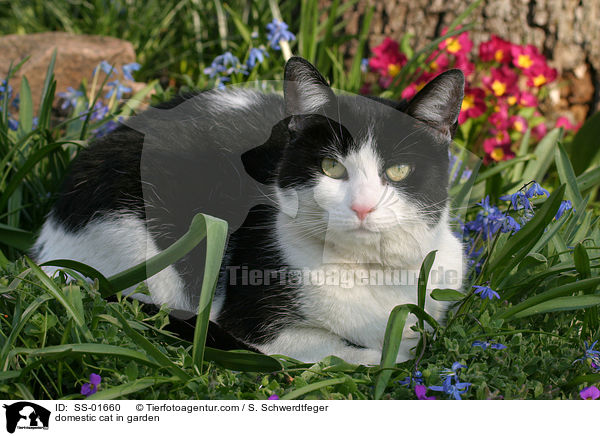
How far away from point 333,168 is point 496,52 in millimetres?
2215

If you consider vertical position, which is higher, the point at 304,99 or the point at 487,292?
the point at 304,99

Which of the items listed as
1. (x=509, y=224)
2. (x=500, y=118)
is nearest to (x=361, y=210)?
(x=509, y=224)

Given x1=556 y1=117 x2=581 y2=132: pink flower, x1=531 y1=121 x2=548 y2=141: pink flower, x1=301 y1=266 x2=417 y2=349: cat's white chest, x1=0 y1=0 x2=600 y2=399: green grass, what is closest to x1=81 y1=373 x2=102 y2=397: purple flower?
x1=0 y1=0 x2=600 y2=399: green grass

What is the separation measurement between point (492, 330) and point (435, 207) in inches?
15.4

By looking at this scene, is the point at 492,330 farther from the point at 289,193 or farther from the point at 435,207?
the point at 289,193

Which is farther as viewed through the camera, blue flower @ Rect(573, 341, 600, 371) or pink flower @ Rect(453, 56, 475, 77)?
pink flower @ Rect(453, 56, 475, 77)

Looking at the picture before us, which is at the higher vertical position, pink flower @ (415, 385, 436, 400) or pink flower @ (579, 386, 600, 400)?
pink flower @ (579, 386, 600, 400)

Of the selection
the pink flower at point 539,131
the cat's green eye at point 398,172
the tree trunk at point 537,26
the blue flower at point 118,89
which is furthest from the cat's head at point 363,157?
the tree trunk at point 537,26

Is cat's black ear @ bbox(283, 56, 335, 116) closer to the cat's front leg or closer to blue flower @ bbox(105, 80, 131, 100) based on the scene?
the cat's front leg

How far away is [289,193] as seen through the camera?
70.1 inches

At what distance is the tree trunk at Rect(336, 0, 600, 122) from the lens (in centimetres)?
369

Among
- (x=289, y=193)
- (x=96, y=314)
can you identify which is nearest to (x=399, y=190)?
(x=289, y=193)

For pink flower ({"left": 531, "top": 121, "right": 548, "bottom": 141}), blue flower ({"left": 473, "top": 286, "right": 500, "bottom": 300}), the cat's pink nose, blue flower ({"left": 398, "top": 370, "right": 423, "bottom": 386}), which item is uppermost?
the cat's pink nose
